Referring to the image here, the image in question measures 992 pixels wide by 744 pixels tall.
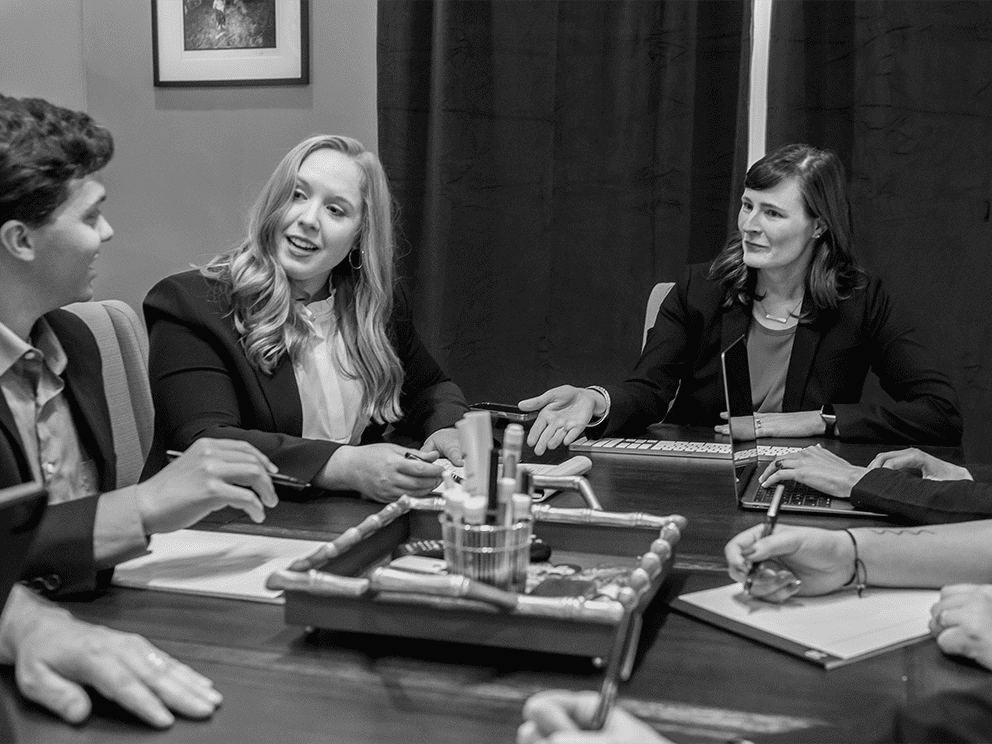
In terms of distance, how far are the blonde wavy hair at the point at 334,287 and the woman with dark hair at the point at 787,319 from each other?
559mm

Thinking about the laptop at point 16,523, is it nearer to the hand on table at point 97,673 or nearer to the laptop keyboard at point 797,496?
the hand on table at point 97,673

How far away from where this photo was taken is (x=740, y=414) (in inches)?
75.4

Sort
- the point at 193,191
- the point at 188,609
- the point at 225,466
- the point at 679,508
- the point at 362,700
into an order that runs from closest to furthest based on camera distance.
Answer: the point at 362,700 < the point at 188,609 < the point at 225,466 < the point at 679,508 < the point at 193,191

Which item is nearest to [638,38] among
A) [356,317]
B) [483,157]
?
[483,157]

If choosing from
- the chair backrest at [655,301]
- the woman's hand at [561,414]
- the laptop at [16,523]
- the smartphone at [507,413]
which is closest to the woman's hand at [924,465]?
the woman's hand at [561,414]

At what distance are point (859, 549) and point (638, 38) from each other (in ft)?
7.55

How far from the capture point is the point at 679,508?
1.71 meters

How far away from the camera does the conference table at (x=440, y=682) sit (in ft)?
3.05

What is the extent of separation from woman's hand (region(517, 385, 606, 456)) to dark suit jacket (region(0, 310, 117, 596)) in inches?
32.6

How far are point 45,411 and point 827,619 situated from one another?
44.4 inches

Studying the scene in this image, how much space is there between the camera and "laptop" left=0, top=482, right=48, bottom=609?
835 millimetres

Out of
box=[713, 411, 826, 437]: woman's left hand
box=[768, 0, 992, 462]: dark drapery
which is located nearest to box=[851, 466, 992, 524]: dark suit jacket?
box=[713, 411, 826, 437]: woman's left hand

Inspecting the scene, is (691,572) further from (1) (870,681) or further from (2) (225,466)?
(2) (225,466)

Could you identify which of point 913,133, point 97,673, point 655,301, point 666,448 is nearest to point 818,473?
point 666,448
